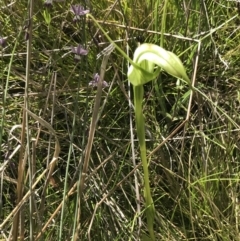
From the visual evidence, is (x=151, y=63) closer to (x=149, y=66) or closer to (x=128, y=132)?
(x=149, y=66)

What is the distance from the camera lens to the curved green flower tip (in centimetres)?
→ 47

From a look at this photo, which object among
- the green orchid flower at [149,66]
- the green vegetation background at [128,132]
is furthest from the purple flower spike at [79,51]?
the green orchid flower at [149,66]

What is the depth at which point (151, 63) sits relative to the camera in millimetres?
531

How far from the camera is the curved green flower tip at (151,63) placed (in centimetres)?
47

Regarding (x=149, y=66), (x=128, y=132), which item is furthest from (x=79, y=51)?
(x=149, y=66)

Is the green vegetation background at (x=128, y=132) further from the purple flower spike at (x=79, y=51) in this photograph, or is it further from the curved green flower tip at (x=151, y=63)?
the curved green flower tip at (x=151, y=63)

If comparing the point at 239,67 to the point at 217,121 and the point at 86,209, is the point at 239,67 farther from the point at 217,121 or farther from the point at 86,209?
the point at 86,209

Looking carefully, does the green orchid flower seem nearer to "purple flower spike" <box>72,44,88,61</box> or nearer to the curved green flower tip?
the curved green flower tip

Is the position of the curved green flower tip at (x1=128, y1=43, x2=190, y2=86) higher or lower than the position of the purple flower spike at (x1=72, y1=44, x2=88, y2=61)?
lower

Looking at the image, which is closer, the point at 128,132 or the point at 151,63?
the point at 151,63

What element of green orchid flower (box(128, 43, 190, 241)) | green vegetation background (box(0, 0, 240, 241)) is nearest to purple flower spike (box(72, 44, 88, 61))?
green vegetation background (box(0, 0, 240, 241))

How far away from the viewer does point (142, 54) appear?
1.68 feet

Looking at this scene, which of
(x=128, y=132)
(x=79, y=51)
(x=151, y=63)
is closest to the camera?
(x=151, y=63)

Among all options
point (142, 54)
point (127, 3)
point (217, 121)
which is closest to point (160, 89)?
point (217, 121)
